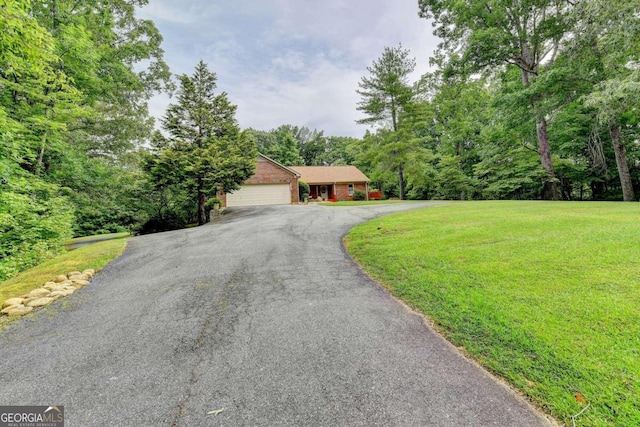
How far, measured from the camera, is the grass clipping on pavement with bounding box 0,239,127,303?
4508mm

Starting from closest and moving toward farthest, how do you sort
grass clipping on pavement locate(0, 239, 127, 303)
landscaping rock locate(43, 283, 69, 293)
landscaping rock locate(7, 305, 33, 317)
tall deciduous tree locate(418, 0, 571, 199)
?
landscaping rock locate(7, 305, 33, 317) → landscaping rock locate(43, 283, 69, 293) → grass clipping on pavement locate(0, 239, 127, 303) → tall deciduous tree locate(418, 0, 571, 199)

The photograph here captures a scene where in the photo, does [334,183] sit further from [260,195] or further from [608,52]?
[608,52]

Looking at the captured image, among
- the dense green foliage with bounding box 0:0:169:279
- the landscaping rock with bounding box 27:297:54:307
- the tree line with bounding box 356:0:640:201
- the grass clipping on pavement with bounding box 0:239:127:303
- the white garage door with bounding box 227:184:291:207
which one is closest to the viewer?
the landscaping rock with bounding box 27:297:54:307

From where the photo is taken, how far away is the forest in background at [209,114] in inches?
307

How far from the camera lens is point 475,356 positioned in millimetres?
2451

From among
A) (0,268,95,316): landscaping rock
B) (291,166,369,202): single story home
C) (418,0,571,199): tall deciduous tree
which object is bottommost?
(0,268,95,316): landscaping rock

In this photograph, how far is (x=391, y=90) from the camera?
774 inches

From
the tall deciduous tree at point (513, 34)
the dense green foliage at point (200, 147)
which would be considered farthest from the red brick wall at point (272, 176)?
the tall deciduous tree at point (513, 34)

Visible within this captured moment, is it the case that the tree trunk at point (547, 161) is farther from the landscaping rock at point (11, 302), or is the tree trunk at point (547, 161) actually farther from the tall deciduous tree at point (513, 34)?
the landscaping rock at point (11, 302)

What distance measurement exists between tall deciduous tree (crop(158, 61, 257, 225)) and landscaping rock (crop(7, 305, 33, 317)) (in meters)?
9.43

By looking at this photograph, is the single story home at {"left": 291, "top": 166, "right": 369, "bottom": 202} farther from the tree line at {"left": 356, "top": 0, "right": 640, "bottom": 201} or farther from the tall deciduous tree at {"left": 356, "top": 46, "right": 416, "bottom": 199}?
the tall deciduous tree at {"left": 356, "top": 46, "right": 416, "bottom": 199}

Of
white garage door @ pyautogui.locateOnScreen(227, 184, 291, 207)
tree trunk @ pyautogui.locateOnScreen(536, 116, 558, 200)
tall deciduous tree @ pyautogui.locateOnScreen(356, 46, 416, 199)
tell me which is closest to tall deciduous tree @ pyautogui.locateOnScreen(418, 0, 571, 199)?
tree trunk @ pyautogui.locateOnScreen(536, 116, 558, 200)

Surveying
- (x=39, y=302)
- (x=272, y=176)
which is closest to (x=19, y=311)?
(x=39, y=302)

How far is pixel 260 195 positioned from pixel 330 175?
10300mm
